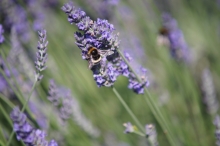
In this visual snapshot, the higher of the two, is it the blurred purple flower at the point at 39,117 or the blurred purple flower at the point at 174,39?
the blurred purple flower at the point at 174,39

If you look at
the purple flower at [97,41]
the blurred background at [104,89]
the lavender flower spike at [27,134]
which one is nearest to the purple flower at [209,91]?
the blurred background at [104,89]

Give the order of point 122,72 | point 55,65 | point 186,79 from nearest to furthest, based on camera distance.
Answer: point 122,72, point 186,79, point 55,65

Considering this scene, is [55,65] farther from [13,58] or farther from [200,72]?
[200,72]

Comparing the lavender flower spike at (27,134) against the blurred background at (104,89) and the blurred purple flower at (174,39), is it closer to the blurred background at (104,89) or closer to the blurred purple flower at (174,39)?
the blurred background at (104,89)

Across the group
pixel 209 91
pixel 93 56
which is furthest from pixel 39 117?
pixel 209 91

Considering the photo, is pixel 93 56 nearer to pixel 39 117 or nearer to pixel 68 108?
pixel 68 108

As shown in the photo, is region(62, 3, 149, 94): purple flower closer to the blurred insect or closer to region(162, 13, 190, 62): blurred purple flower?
the blurred insect

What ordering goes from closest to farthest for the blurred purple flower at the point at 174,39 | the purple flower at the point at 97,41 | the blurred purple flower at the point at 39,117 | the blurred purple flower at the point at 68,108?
the purple flower at the point at 97,41 → the blurred purple flower at the point at 68,108 → the blurred purple flower at the point at 39,117 → the blurred purple flower at the point at 174,39

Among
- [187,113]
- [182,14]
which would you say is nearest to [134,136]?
[187,113]

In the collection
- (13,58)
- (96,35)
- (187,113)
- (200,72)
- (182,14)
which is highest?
(182,14)

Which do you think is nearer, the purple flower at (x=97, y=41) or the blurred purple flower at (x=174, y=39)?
the purple flower at (x=97, y=41)

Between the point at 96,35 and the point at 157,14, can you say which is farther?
the point at 157,14
